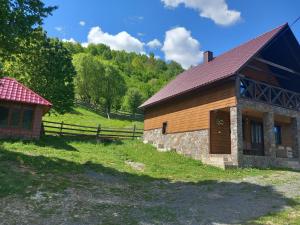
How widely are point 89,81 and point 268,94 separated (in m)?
45.2

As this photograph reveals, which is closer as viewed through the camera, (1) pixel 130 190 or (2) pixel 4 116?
(1) pixel 130 190

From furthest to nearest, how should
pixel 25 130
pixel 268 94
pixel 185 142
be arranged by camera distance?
pixel 185 142 < pixel 25 130 < pixel 268 94

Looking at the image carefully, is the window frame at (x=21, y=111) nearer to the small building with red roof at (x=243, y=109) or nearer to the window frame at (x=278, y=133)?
the small building with red roof at (x=243, y=109)

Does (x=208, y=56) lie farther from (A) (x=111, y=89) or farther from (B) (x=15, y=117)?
(A) (x=111, y=89)

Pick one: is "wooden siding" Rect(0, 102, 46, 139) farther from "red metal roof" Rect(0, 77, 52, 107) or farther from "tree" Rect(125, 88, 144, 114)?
"tree" Rect(125, 88, 144, 114)

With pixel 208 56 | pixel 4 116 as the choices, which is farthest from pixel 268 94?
pixel 4 116

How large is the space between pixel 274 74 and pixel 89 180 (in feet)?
54.2

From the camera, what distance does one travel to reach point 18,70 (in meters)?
28.8

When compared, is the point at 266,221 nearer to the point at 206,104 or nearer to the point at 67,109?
the point at 206,104

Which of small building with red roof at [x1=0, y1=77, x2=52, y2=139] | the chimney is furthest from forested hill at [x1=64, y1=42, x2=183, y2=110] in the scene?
small building with red roof at [x1=0, y1=77, x2=52, y2=139]

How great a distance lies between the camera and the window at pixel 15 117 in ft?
70.4

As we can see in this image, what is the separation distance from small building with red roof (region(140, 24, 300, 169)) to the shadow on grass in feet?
20.0

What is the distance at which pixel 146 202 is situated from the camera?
1052 cm

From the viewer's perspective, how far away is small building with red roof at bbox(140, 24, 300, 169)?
19.5 m
